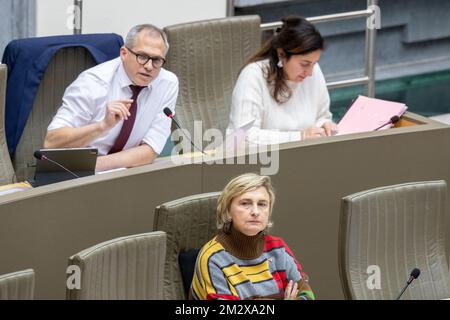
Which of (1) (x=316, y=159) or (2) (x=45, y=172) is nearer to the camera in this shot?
(2) (x=45, y=172)

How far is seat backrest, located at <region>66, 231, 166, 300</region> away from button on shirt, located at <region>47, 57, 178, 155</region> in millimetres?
966

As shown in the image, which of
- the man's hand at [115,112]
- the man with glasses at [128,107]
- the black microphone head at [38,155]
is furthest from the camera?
the man with glasses at [128,107]

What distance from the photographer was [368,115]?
4496 mm

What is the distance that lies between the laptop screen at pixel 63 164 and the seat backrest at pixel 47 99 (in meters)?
0.62

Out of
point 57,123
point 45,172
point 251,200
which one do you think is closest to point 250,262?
point 251,200

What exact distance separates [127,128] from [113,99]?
122 mm

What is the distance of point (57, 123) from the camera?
4117 millimetres

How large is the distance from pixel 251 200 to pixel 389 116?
3.85ft

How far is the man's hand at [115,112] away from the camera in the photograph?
3918 mm
